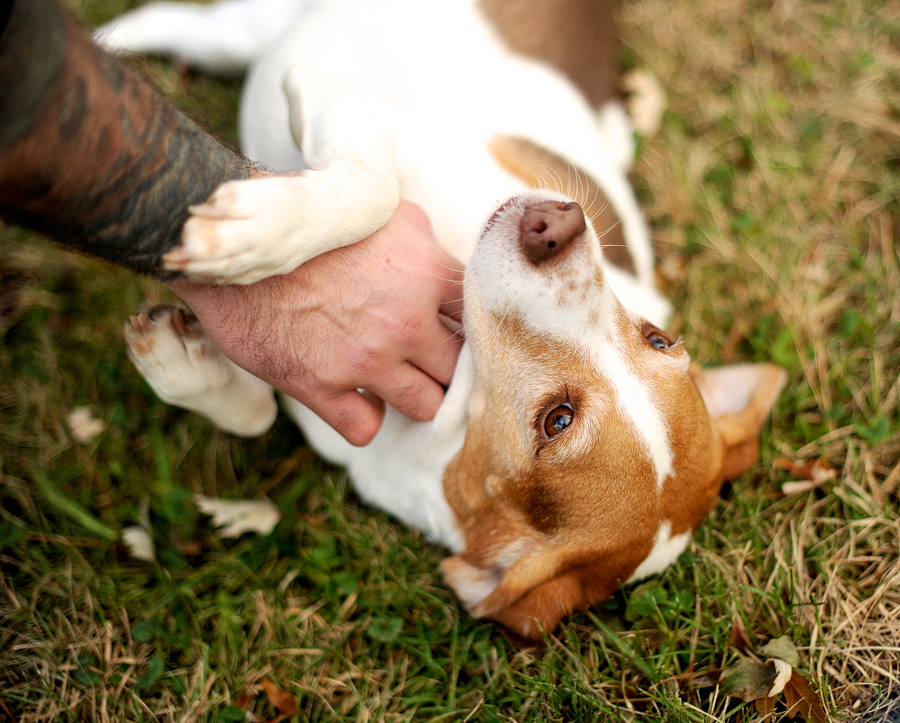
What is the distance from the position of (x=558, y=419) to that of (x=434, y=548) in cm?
112

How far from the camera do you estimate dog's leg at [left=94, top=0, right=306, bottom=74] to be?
3.57 m

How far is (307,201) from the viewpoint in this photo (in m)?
1.93

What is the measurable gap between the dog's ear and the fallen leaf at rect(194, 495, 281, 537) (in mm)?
2009

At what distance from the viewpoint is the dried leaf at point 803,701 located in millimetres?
2354

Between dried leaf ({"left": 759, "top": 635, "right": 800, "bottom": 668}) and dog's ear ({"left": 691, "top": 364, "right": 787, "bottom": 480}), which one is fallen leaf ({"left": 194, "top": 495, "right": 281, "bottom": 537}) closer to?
dog's ear ({"left": 691, "top": 364, "right": 787, "bottom": 480})

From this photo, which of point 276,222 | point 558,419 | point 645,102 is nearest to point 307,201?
point 276,222

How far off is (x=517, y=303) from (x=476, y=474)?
0.69 m

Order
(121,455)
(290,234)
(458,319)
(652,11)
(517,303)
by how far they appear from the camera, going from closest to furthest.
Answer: (290,234) → (517,303) → (458,319) → (121,455) → (652,11)

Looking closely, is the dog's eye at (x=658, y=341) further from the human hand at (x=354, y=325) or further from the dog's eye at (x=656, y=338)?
the human hand at (x=354, y=325)

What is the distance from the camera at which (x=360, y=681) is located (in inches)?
106

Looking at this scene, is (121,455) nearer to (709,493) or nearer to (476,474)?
(476,474)

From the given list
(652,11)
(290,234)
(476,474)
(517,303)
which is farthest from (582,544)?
(652,11)

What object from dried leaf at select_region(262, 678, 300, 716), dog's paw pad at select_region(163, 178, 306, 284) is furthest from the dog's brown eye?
dried leaf at select_region(262, 678, 300, 716)

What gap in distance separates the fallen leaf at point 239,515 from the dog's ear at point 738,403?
6.59ft
